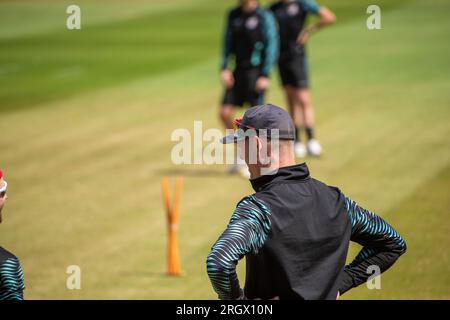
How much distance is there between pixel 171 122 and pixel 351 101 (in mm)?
4380

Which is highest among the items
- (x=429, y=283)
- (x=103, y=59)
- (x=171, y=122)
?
(x=103, y=59)

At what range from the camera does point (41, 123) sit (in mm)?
19703

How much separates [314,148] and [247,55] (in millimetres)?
2049

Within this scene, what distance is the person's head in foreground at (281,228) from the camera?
4445mm

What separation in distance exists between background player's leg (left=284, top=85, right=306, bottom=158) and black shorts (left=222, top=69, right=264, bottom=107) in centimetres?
148

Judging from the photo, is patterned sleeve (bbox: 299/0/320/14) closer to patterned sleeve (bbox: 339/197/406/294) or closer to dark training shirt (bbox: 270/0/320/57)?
dark training shirt (bbox: 270/0/320/57)

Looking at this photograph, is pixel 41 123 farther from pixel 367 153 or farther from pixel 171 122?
pixel 367 153

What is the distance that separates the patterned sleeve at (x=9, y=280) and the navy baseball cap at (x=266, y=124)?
4.52 feet

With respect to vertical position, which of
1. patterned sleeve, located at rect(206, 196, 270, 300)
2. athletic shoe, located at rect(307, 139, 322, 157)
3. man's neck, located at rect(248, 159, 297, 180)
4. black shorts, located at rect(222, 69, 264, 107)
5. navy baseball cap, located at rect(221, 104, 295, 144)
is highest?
black shorts, located at rect(222, 69, 264, 107)

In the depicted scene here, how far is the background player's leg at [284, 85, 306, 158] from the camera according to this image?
631 inches

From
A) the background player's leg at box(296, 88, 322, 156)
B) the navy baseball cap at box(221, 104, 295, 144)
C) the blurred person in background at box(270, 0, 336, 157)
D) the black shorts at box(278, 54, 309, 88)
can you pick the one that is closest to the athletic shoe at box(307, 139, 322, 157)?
the background player's leg at box(296, 88, 322, 156)

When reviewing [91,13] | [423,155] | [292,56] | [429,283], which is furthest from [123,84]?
[91,13]

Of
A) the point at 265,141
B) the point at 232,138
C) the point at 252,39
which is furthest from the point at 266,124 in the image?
the point at 252,39

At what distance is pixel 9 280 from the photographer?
4875mm
